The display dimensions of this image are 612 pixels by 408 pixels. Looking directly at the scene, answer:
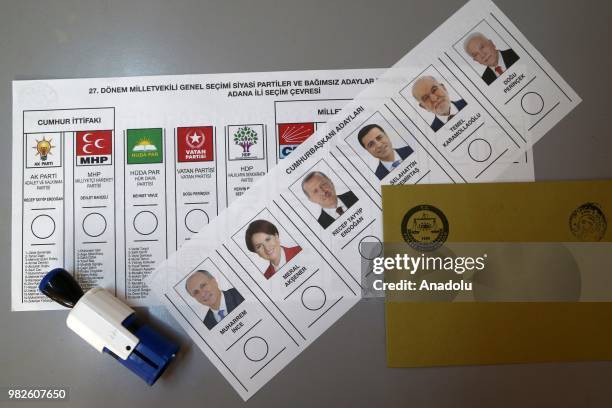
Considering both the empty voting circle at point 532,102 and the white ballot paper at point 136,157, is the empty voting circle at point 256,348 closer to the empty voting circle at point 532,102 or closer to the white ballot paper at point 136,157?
the white ballot paper at point 136,157

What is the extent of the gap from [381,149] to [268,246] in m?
0.26

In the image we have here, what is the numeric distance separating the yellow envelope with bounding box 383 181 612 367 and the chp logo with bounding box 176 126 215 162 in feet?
1.11

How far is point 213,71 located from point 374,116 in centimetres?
30

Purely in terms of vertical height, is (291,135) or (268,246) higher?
(291,135)

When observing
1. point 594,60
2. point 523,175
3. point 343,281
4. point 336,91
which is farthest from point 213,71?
point 594,60

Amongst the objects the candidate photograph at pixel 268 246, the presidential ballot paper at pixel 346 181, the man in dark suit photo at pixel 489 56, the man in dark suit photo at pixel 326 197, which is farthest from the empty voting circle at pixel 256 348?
the man in dark suit photo at pixel 489 56

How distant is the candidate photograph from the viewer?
0.71 meters

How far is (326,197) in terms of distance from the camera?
72 centimetres

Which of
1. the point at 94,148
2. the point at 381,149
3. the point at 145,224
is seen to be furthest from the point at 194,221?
the point at 381,149

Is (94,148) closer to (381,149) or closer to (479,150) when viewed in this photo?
(381,149)

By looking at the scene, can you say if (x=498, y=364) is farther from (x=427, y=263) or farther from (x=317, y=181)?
(x=317, y=181)

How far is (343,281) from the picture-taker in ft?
2.32

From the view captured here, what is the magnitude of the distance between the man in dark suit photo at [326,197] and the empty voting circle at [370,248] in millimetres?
65

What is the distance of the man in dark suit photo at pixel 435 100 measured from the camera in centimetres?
73
